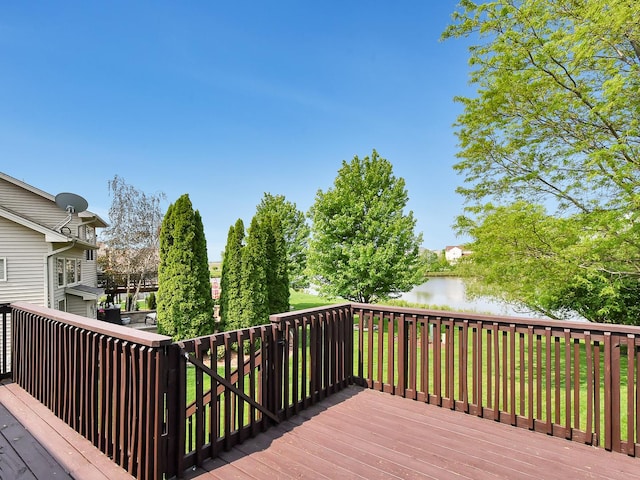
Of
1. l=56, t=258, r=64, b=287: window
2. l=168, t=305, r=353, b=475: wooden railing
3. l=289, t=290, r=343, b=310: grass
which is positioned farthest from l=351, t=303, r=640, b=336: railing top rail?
l=56, t=258, r=64, b=287: window

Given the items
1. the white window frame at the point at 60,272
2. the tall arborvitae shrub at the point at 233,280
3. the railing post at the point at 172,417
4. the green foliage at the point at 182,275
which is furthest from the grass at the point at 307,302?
the railing post at the point at 172,417

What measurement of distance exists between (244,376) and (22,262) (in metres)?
10.7

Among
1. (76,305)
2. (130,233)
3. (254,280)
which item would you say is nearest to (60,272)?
(76,305)

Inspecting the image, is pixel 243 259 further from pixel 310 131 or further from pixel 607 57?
pixel 607 57

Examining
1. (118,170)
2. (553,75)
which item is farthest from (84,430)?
(118,170)

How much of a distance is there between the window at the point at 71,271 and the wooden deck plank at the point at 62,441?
444 inches

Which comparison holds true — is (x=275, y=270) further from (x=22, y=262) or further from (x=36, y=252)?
(x=22, y=262)

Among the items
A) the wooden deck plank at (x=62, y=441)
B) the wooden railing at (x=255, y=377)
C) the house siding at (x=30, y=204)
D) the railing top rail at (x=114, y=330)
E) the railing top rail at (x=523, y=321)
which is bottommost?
the wooden deck plank at (x=62, y=441)

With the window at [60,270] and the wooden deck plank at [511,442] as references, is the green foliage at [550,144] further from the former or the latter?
the window at [60,270]

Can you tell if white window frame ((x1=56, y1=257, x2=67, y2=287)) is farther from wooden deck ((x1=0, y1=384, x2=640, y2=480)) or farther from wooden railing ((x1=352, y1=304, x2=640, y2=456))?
wooden railing ((x1=352, y1=304, x2=640, y2=456))

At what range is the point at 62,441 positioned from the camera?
2514 mm

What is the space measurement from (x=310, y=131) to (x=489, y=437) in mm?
12083

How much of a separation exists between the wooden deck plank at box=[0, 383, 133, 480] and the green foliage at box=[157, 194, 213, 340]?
4635 mm

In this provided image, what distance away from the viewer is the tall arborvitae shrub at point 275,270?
9.52 meters
